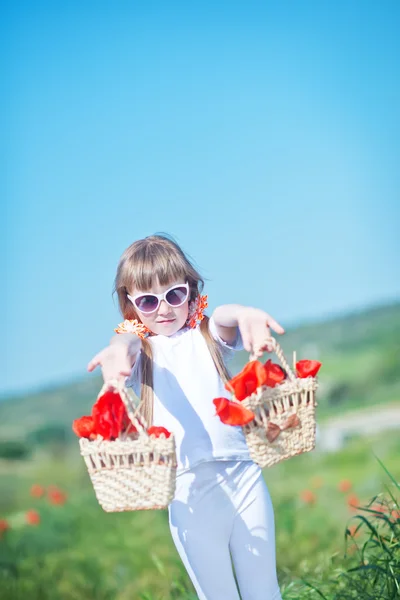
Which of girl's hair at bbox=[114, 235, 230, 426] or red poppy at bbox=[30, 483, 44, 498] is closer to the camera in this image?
girl's hair at bbox=[114, 235, 230, 426]

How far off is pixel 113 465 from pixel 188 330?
560 millimetres

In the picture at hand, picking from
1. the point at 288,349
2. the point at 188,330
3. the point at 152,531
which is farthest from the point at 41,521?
the point at 188,330

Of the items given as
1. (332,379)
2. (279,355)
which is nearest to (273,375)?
(279,355)

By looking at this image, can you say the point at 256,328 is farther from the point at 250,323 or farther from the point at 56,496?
the point at 56,496

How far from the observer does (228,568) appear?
211 cm

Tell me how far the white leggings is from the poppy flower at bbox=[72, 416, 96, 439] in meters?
0.34

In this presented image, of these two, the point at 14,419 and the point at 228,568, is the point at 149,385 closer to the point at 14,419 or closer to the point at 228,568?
the point at 228,568

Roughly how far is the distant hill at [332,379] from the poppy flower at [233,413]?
4621 millimetres

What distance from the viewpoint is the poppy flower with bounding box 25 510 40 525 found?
17.4 ft

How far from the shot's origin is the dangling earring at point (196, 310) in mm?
2332

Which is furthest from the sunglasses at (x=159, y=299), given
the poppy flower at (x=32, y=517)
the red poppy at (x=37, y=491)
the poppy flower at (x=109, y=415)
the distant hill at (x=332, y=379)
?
the distant hill at (x=332, y=379)

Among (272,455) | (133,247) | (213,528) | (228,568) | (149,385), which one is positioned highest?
(133,247)

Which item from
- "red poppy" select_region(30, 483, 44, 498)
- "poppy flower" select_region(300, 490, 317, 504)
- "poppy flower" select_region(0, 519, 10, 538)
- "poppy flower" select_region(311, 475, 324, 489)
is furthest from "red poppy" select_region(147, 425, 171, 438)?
"red poppy" select_region(30, 483, 44, 498)

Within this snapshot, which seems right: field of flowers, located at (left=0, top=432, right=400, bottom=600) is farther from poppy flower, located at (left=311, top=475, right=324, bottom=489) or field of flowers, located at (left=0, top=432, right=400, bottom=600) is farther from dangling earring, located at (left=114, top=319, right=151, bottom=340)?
dangling earring, located at (left=114, top=319, right=151, bottom=340)
